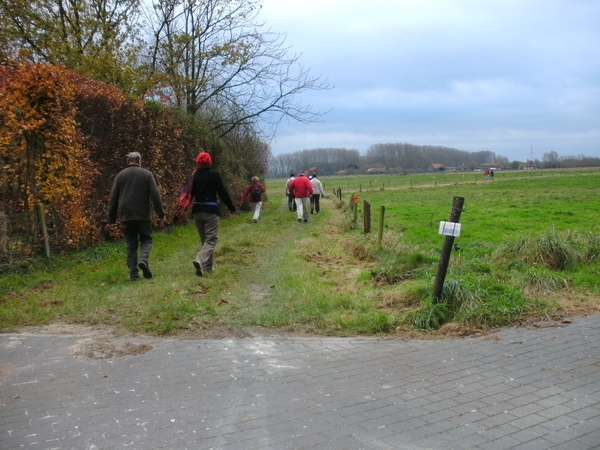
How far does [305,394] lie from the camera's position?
13.7 ft

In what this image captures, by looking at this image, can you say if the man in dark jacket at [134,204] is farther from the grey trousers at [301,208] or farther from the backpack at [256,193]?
the grey trousers at [301,208]

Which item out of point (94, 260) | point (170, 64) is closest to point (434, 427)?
point (94, 260)

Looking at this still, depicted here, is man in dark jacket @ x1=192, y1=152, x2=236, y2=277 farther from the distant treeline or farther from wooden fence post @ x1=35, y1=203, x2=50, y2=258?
the distant treeline

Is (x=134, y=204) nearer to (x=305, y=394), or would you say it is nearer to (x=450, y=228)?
(x=450, y=228)

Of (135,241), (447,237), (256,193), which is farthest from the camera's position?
(256,193)

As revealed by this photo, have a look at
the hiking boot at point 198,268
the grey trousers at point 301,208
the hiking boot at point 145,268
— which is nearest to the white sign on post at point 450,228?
the hiking boot at point 198,268

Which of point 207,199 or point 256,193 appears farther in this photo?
point 256,193

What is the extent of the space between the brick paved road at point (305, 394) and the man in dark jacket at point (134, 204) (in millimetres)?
2715

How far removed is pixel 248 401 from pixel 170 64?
15.9 m

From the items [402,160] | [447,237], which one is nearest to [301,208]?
[447,237]

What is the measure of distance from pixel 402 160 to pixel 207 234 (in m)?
127

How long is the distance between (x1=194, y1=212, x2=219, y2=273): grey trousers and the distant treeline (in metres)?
84.1

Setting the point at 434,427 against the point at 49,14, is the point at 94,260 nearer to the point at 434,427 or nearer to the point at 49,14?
the point at 434,427

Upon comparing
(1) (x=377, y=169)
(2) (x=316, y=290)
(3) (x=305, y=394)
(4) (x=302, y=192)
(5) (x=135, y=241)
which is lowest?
(3) (x=305, y=394)
